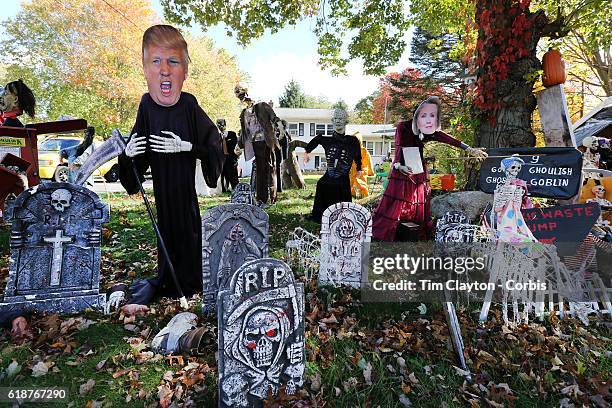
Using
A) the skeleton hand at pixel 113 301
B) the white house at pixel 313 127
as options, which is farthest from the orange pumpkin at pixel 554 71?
the white house at pixel 313 127

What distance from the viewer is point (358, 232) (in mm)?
4398

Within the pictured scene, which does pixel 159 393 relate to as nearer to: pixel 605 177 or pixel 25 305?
pixel 25 305

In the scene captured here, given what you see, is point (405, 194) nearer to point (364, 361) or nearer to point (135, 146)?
point (364, 361)

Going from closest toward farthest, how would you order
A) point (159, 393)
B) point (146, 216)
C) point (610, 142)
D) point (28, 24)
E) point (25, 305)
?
A: point (159, 393)
point (25, 305)
point (610, 142)
point (146, 216)
point (28, 24)

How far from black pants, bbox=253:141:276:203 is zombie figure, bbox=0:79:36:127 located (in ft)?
13.4

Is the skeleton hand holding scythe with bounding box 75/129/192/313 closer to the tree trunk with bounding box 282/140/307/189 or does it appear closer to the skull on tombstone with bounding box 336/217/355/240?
the skull on tombstone with bounding box 336/217/355/240

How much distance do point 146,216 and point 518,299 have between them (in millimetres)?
7161

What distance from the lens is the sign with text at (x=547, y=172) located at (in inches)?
167

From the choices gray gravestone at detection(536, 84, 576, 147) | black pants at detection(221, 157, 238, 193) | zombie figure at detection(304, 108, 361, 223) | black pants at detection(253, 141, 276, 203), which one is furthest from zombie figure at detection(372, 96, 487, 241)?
black pants at detection(221, 157, 238, 193)

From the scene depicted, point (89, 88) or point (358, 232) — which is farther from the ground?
point (89, 88)

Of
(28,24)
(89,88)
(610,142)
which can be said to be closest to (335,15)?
(610,142)

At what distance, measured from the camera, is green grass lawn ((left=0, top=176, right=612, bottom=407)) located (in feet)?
8.72

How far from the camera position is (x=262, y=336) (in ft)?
8.20

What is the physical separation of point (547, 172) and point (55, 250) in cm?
537
